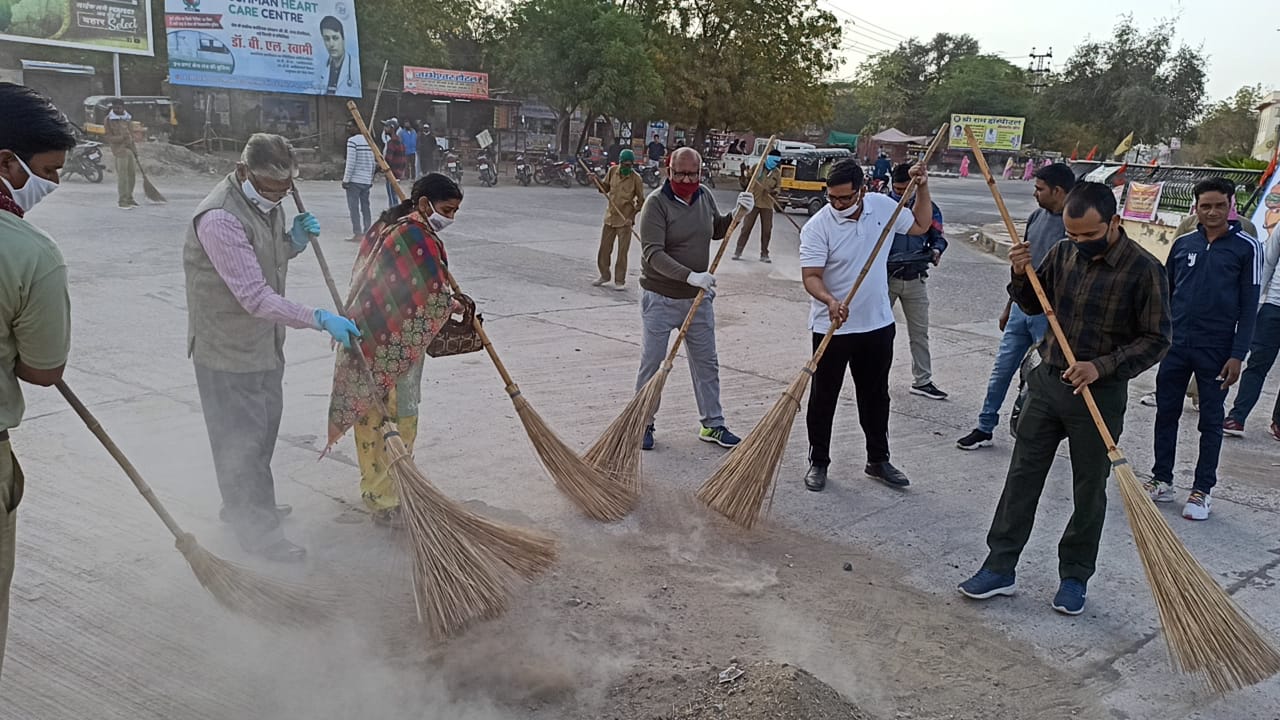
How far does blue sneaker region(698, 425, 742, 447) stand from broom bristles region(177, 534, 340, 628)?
104 inches

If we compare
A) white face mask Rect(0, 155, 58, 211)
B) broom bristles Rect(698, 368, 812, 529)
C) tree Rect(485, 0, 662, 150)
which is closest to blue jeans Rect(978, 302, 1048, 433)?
broom bristles Rect(698, 368, 812, 529)

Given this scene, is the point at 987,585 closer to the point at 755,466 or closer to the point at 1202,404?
the point at 755,466

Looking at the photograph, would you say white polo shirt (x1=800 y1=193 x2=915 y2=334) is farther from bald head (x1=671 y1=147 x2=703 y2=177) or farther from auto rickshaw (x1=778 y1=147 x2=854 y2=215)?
auto rickshaw (x1=778 y1=147 x2=854 y2=215)

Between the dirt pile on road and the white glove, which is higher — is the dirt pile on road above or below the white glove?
below

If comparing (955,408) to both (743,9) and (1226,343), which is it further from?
(743,9)

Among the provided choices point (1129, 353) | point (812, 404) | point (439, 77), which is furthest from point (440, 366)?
point (439, 77)

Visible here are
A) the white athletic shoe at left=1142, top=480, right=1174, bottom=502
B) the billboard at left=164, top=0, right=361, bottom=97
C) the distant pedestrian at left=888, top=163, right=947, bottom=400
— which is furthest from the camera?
the billboard at left=164, top=0, right=361, bottom=97

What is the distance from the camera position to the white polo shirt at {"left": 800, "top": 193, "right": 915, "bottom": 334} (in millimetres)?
4715

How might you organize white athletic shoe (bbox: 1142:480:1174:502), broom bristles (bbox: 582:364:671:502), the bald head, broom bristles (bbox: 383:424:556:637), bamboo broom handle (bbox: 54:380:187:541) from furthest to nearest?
the bald head < white athletic shoe (bbox: 1142:480:1174:502) < broom bristles (bbox: 582:364:671:502) < broom bristles (bbox: 383:424:556:637) < bamboo broom handle (bbox: 54:380:187:541)

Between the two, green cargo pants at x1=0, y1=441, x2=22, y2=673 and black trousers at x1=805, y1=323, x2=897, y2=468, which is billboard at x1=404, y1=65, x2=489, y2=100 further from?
green cargo pants at x1=0, y1=441, x2=22, y2=673

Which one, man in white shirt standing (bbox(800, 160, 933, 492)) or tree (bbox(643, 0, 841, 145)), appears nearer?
man in white shirt standing (bbox(800, 160, 933, 492))

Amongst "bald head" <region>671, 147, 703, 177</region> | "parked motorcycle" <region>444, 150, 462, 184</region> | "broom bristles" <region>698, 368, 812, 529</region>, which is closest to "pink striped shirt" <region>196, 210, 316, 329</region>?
"broom bristles" <region>698, 368, 812, 529</region>

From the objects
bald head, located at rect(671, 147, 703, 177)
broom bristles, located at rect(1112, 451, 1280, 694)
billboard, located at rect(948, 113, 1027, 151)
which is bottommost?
broom bristles, located at rect(1112, 451, 1280, 694)

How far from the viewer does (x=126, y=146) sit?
13359 millimetres
